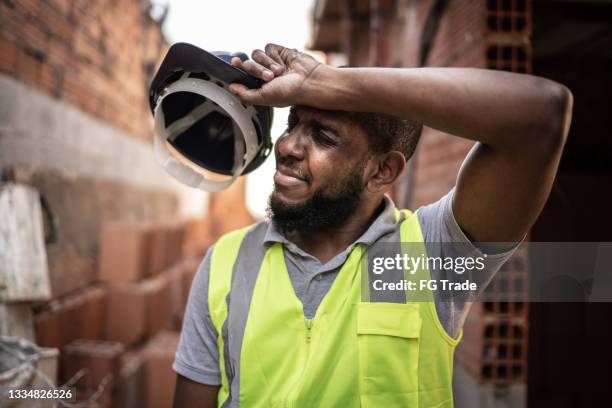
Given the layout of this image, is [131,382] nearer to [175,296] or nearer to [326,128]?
[175,296]

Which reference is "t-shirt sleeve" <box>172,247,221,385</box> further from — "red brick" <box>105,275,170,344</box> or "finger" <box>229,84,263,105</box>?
"red brick" <box>105,275,170,344</box>

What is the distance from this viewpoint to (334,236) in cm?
165

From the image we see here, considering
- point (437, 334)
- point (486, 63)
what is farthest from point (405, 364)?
point (486, 63)

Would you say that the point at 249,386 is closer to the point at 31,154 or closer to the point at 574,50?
the point at 31,154

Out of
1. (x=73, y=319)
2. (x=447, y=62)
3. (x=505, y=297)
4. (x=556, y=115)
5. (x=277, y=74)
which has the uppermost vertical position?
(x=447, y=62)

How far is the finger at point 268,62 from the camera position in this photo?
1352mm

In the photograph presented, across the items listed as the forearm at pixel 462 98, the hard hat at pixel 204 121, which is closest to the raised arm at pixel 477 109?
the forearm at pixel 462 98

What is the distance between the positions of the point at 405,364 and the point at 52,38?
350 centimetres

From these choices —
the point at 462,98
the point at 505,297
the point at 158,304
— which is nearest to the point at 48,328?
the point at 158,304

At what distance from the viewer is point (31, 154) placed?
3184mm

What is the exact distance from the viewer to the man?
119 cm

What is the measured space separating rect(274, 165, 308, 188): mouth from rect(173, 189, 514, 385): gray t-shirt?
8.0 inches

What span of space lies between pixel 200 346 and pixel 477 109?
111cm

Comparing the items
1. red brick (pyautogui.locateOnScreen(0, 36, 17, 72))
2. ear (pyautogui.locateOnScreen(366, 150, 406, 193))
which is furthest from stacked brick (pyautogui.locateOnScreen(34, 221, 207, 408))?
ear (pyautogui.locateOnScreen(366, 150, 406, 193))
